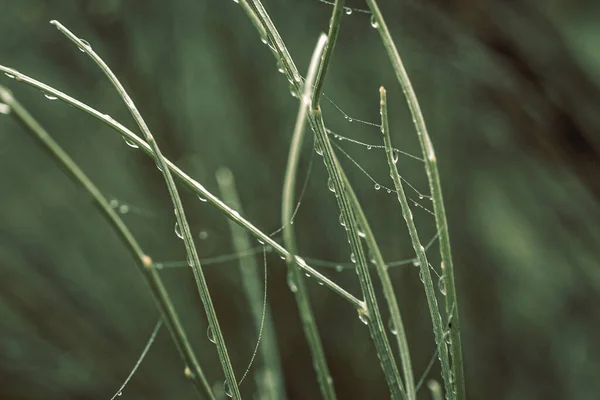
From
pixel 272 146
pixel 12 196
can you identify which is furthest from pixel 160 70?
pixel 12 196

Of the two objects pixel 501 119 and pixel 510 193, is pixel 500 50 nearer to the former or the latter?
pixel 501 119

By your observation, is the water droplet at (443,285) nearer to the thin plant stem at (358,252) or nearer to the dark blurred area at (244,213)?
the thin plant stem at (358,252)

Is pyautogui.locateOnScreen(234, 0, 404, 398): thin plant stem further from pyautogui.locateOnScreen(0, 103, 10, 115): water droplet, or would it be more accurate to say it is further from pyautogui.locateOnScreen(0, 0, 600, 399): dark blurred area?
pyautogui.locateOnScreen(0, 0, 600, 399): dark blurred area

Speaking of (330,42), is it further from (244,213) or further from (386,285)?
(244,213)

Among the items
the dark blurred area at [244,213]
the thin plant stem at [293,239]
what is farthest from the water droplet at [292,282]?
the dark blurred area at [244,213]

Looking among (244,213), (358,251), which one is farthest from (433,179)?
(244,213)

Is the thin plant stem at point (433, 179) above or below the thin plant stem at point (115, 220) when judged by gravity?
above

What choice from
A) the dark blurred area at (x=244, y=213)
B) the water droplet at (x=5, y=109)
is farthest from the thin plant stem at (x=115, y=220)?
the dark blurred area at (x=244, y=213)

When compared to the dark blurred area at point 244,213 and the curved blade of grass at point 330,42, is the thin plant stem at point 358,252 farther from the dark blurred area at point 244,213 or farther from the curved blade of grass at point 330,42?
the dark blurred area at point 244,213

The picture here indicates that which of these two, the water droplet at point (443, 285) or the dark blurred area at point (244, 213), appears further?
the dark blurred area at point (244, 213)
